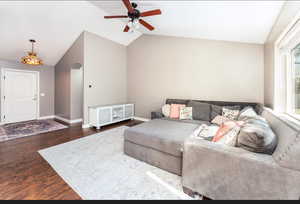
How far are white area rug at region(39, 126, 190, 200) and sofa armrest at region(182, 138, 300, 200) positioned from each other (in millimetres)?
331

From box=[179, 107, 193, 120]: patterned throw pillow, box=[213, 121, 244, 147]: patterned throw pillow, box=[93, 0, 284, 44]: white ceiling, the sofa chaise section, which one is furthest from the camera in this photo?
box=[179, 107, 193, 120]: patterned throw pillow

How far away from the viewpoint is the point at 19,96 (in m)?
5.01

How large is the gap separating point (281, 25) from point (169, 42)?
2775 mm

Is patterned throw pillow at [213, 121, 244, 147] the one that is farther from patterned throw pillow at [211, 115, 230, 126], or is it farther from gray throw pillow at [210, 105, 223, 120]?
gray throw pillow at [210, 105, 223, 120]

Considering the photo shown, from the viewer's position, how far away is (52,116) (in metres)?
5.75

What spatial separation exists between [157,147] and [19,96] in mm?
5749

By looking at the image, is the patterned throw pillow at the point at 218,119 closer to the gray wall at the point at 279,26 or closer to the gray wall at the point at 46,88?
the gray wall at the point at 279,26

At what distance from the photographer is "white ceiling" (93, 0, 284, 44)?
2246 millimetres

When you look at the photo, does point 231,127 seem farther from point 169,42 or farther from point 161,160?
point 169,42

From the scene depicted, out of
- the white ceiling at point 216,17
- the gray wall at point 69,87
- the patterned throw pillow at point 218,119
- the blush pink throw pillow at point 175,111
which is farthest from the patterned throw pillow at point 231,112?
the gray wall at point 69,87

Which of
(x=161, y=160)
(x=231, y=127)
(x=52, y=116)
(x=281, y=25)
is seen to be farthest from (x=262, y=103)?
(x=52, y=116)

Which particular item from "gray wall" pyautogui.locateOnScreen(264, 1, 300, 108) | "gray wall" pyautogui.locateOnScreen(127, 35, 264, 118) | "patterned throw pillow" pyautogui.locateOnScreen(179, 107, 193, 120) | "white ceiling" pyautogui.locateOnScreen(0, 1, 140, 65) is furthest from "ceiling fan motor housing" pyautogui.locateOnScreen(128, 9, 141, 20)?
"patterned throw pillow" pyautogui.locateOnScreen(179, 107, 193, 120)

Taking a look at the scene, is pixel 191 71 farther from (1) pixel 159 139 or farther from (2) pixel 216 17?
(1) pixel 159 139

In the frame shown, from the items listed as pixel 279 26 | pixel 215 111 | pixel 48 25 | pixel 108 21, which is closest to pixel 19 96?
pixel 48 25
